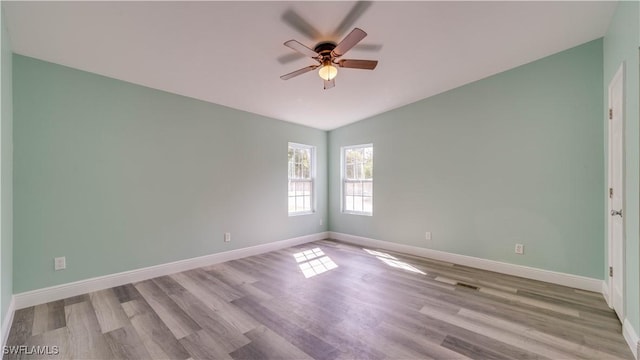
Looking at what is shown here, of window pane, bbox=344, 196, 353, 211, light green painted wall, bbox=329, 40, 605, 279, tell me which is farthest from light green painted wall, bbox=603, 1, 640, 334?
window pane, bbox=344, 196, 353, 211

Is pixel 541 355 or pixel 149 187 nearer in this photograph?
pixel 541 355

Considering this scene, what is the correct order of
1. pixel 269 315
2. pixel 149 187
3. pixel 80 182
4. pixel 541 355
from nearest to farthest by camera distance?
pixel 541 355
pixel 269 315
pixel 80 182
pixel 149 187

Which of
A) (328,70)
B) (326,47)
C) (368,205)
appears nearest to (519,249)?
(368,205)

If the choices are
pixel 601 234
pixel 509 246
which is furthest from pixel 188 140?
pixel 601 234

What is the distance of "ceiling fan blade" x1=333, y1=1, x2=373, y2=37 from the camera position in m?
2.13

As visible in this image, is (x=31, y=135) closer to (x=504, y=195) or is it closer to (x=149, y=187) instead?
(x=149, y=187)

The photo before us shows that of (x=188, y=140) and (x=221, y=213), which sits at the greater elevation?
(x=188, y=140)

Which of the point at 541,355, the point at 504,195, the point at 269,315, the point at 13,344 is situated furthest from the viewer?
the point at 504,195

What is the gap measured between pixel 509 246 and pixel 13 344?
5.03 m

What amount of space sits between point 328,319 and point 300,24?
263 cm

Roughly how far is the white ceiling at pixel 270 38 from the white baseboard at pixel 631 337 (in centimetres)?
268

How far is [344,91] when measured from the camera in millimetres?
3742

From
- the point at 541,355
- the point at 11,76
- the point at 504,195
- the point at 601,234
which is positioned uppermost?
the point at 11,76
